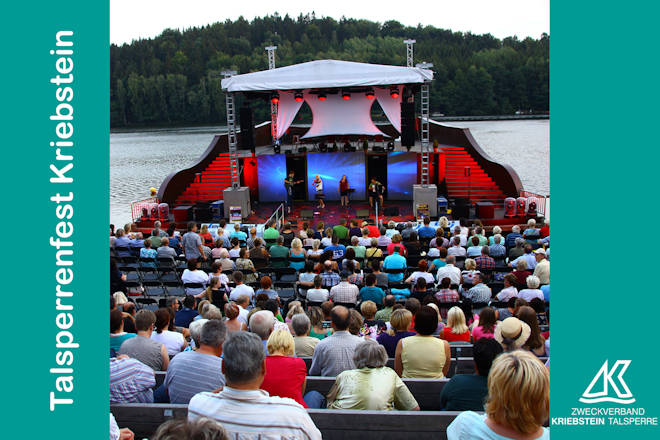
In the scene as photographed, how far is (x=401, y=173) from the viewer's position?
756 inches

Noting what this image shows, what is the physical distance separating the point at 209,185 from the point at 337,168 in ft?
15.1

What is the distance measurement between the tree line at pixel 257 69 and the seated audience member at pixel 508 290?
71.6 metres

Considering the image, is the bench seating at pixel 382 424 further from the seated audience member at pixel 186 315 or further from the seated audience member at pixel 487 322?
the seated audience member at pixel 186 315

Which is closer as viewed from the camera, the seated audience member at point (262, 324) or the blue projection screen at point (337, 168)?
the seated audience member at point (262, 324)

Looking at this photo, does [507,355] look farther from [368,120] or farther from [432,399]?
[368,120]

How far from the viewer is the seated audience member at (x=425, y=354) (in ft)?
14.5

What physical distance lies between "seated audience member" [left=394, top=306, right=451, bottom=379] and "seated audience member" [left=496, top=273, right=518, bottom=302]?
3.09 metres

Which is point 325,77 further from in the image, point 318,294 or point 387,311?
point 387,311

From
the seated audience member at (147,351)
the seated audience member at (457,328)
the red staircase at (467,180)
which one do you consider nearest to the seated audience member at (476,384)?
the seated audience member at (457,328)

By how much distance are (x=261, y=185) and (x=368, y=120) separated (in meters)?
4.18

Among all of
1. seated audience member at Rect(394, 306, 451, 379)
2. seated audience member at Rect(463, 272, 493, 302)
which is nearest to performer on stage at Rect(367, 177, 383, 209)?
seated audience member at Rect(463, 272, 493, 302)

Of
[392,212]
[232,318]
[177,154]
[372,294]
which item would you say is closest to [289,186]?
[392,212]

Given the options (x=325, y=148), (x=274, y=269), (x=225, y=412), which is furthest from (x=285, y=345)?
(x=325, y=148)
